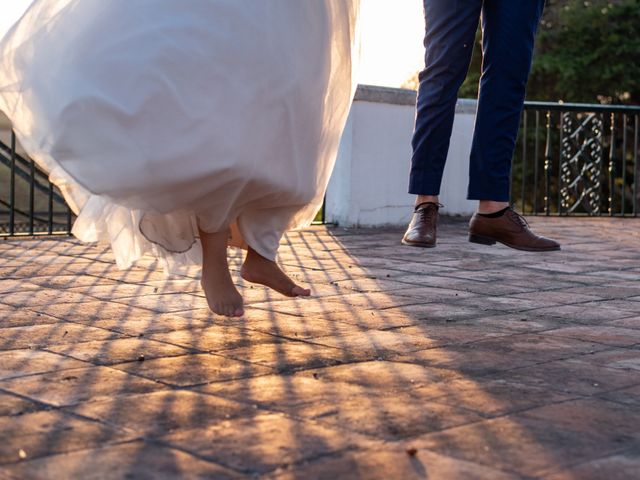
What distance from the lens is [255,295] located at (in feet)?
11.2

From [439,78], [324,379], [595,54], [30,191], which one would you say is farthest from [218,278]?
[595,54]

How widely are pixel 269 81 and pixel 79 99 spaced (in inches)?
18.1

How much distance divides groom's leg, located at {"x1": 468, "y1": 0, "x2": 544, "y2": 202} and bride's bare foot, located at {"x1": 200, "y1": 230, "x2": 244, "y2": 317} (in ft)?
3.15

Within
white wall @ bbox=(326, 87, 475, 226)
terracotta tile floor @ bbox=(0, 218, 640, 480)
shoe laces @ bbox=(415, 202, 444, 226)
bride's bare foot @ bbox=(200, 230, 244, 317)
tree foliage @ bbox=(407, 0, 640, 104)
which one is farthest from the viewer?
tree foliage @ bbox=(407, 0, 640, 104)

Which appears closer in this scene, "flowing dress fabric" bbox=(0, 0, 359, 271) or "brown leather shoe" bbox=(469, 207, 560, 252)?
"flowing dress fabric" bbox=(0, 0, 359, 271)

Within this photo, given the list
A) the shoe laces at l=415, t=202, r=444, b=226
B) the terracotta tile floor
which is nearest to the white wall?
the terracotta tile floor

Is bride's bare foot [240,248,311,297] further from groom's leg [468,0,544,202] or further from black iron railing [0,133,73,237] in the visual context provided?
black iron railing [0,133,73,237]

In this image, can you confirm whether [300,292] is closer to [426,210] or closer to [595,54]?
[426,210]

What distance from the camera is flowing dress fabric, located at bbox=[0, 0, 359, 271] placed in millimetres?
2438

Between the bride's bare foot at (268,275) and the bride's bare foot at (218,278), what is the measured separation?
0.35ft

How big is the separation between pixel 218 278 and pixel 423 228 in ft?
2.81

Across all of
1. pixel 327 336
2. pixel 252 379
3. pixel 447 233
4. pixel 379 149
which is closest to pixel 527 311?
pixel 327 336

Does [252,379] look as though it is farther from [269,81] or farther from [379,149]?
[379,149]

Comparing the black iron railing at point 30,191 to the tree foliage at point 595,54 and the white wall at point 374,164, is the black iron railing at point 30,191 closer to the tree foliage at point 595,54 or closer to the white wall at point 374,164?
the white wall at point 374,164
